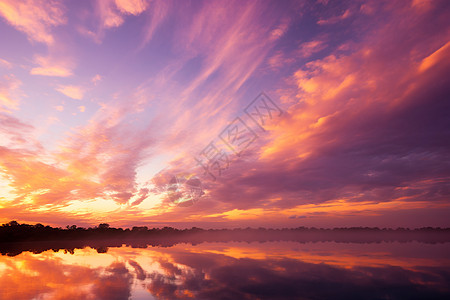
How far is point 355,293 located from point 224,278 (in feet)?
47.5

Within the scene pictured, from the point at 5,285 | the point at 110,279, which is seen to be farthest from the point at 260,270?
the point at 5,285

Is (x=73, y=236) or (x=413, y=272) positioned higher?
(x=73, y=236)

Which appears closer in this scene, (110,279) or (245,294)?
(245,294)

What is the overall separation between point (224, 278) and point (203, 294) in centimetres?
871

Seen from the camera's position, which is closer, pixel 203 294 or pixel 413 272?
pixel 203 294

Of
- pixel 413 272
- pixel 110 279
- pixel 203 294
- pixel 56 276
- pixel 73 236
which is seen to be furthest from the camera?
pixel 73 236

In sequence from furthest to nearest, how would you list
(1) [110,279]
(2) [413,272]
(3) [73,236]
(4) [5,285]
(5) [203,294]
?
(3) [73,236]
(2) [413,272]
(1) [110,279]
(4) [5,285]
(5) [203,294]

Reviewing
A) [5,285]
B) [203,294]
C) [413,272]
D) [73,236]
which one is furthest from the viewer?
[73,236]

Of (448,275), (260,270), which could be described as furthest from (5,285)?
(448,275)

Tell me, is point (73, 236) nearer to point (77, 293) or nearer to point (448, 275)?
point (77, 293)

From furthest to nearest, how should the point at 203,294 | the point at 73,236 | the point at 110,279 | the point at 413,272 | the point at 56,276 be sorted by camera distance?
the point at 73,236, the point at 413,272, the point at 56,276, the point at 110,279, the point at 203,294

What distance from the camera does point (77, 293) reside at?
25641 mm

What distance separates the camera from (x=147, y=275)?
35.0 m

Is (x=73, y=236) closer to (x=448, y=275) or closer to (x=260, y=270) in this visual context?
(x=260, y=270)
